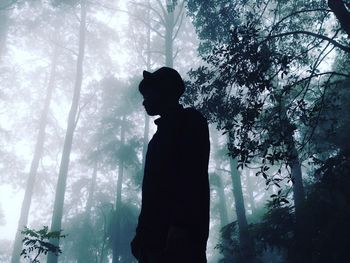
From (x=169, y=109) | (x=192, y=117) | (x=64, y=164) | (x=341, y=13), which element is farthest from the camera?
(x=64, y=164)

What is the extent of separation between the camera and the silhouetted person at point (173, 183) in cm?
169

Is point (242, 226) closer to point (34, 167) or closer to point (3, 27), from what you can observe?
point (34, 167)

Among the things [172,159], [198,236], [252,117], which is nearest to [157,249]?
[198,236]

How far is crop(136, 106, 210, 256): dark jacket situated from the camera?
1.74 meters

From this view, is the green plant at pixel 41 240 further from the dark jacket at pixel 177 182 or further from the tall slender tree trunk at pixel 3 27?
the tall slender tree trunk at pixel 3 27

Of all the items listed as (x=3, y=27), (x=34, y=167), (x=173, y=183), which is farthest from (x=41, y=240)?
(x=3, y=27)

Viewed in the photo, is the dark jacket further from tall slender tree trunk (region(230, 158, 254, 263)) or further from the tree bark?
tall slender tree trunk (region(230, 158, 254, 263))

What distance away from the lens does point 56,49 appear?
106ft

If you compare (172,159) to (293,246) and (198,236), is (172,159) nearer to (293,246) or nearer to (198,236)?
(198,236)

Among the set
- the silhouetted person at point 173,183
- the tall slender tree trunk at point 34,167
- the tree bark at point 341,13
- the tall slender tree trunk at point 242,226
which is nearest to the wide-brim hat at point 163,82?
the silhouetted person at point 173,183

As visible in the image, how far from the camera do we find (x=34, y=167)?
29.7m

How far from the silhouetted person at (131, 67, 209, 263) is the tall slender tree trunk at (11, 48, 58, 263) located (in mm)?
27445

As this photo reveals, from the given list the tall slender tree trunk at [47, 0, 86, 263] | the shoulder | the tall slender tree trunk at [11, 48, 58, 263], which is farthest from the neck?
the tall slender tree trunk at [11, 48, 58, 263]

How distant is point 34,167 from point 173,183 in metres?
30.5
